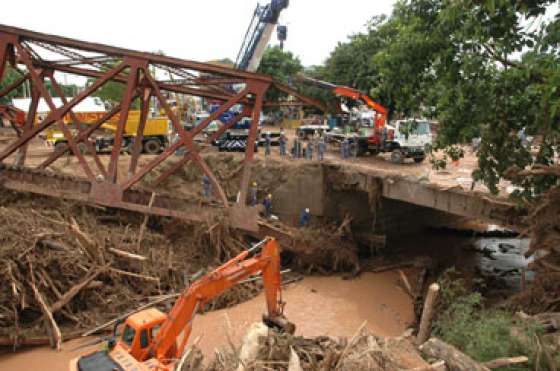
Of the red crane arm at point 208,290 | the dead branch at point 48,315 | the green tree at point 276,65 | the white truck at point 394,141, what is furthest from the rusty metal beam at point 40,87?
the green tree at point 276,65

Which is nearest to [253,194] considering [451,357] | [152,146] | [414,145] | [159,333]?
[152,146]

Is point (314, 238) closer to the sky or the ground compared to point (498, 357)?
closer to the ground

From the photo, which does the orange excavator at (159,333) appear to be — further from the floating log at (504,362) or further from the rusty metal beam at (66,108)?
the rusty metal beam at (66,108)

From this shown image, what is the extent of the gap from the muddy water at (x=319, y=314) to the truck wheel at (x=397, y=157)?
587 centimetres

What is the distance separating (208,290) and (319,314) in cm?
687

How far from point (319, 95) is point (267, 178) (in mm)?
14870

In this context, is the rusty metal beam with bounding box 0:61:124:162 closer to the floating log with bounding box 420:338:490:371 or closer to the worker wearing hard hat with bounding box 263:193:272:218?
the worker wearing hard hat with bounding box 263:193:272:218

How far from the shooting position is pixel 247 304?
13953 mm

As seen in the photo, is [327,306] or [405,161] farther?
[405,161]

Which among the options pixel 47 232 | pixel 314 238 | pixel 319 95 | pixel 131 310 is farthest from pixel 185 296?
pixel 319 95

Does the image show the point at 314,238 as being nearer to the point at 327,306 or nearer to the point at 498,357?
the point at 327,306

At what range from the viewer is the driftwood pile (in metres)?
11.2

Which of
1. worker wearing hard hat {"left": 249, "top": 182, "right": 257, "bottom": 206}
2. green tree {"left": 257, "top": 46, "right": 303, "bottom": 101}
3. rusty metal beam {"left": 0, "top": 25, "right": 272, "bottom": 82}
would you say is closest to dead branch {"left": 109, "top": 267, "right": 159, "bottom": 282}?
worker wearing hard hat {"left": 249, "top": 182, "right": 257, "bottom": 206}

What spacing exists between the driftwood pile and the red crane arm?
5.10m
